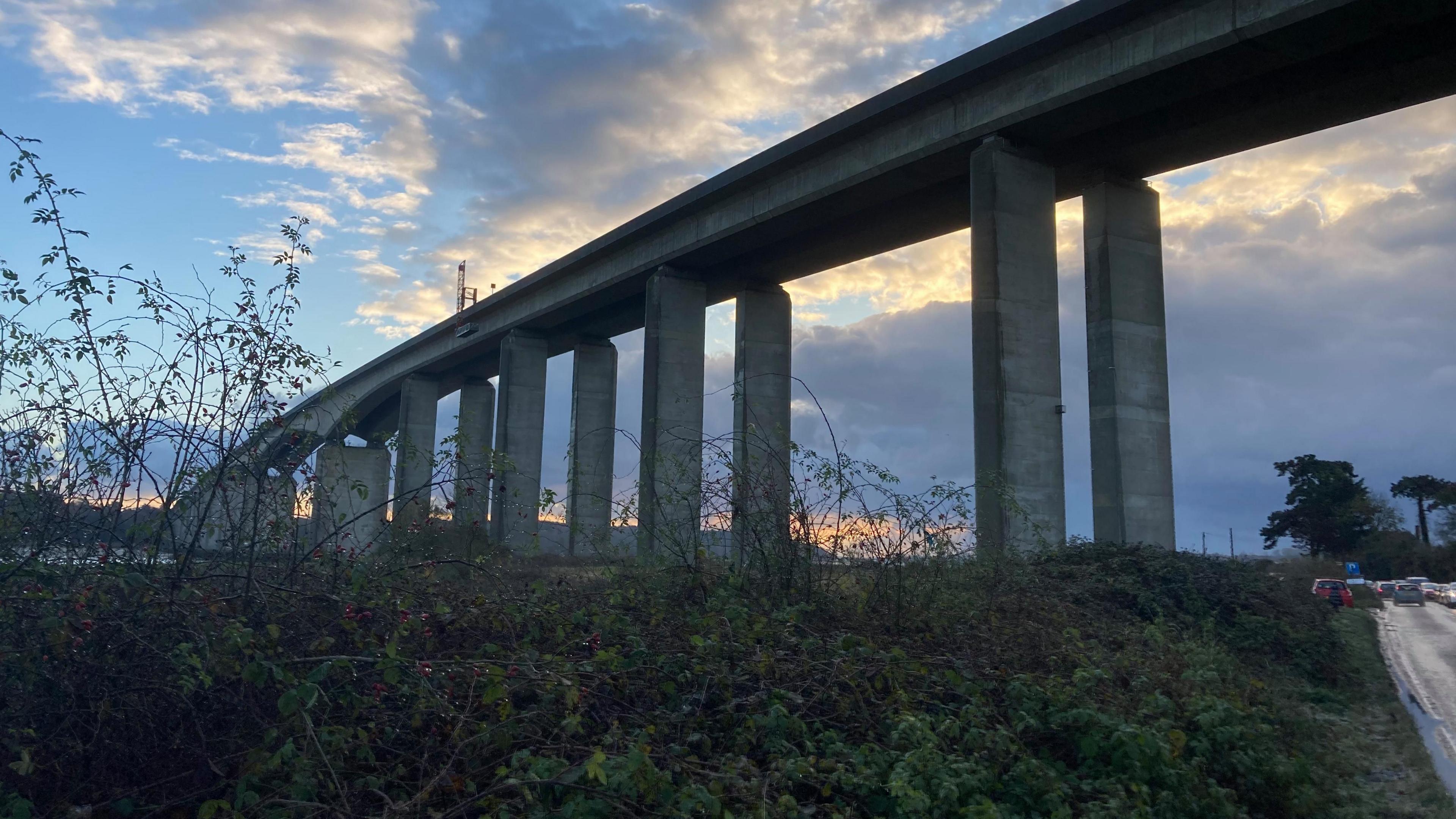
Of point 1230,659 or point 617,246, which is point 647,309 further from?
point 1230,659

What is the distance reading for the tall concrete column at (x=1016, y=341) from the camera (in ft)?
71.5

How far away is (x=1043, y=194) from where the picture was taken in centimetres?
2277

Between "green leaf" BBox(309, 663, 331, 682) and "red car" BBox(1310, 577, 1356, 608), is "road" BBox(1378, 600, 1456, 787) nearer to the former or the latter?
"red car" BBox(1310, 577, 1356, 608)

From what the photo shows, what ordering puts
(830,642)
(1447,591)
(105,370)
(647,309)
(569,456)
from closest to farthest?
(105,370) → (830,642) → (569,456) → (647,309) → (1447,591)

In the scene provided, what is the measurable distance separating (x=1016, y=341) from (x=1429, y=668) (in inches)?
386

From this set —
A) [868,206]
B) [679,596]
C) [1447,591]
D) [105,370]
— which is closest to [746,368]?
[868,206]

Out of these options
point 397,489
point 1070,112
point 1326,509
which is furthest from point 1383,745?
point 1326,509


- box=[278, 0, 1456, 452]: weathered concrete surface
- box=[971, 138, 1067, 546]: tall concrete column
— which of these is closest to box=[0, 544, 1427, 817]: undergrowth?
box=[278, 0, 1456, 452]: weathered concrete surface

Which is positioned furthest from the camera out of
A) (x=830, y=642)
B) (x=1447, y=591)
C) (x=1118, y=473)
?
(x=1447, y=591)

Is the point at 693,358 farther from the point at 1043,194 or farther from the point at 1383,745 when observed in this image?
the point at 1383,745

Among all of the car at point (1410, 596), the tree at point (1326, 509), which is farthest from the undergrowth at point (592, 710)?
the tree at point (1326, 509)

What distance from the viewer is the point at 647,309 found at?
1348 inches

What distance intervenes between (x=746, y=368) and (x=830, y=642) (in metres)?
26.5

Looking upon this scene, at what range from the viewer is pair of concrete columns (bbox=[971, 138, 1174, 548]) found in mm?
21906
